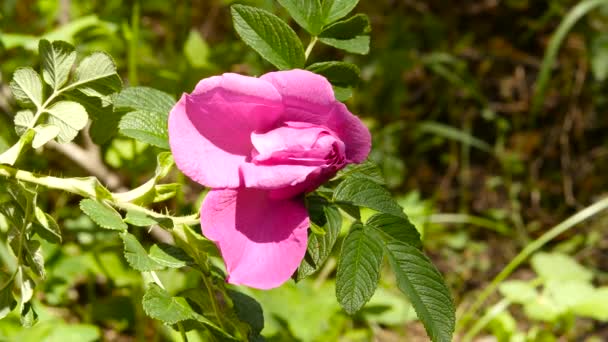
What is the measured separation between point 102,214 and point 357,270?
218 mm

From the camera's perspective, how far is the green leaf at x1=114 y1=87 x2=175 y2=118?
82 centimetres

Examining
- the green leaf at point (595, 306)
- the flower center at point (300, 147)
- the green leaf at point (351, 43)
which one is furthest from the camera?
the green leaf at point (595, 306)

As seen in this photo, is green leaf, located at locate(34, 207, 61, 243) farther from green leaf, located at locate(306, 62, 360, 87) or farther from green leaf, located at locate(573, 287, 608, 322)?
green leaf, located at locate(573, 287, 608, 322)

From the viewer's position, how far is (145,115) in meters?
0.80

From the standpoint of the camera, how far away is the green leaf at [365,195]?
72cm

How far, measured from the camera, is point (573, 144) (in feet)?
9.11

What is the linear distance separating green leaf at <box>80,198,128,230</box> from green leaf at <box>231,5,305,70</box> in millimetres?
209

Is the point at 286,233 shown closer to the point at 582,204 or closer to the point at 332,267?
the point at 332,267

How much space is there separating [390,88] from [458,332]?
0.87 meters

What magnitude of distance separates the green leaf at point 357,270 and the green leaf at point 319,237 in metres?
0.01

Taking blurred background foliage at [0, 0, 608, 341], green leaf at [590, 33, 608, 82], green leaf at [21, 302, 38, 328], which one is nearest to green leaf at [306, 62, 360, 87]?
green leaf at [21, 302, 38, 328]

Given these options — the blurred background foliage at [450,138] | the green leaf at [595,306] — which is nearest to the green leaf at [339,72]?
the blurred background foliage at [450,138]

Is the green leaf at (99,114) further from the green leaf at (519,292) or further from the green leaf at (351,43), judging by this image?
the green leaf at (519,292)

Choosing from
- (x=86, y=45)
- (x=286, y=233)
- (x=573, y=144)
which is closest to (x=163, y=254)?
(x=286, y=233)
